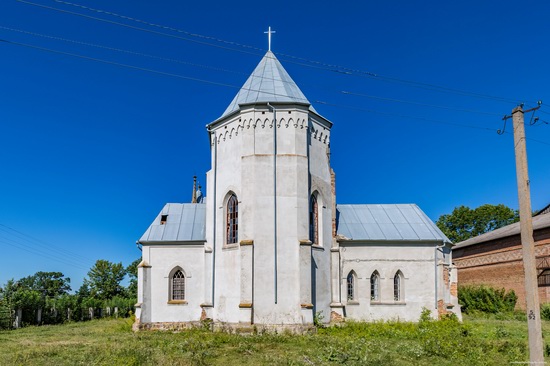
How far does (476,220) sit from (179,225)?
4697 centimetres

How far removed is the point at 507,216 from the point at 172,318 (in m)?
50.0

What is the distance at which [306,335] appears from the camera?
60.4 feet

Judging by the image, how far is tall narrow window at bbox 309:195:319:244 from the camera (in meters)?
21.6

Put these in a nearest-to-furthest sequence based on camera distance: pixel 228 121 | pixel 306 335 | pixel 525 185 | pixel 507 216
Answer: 1. pixel 525 185
2. pixel 306 335
3. pixel 228 121
4. pixel 507 216

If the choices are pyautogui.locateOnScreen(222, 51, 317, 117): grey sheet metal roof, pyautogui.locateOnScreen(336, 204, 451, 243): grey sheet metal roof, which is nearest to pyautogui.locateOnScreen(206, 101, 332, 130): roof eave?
pyautogui.locateOnScreen(222, 51, 317, 117): grey sheet metal roof

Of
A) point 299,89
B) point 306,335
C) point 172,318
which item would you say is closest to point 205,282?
point 172,318

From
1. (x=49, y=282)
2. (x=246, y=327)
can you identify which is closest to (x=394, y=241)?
(x=246, y=327)

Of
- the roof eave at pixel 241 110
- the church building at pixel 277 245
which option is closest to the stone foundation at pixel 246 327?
the church building at pixel 277 245

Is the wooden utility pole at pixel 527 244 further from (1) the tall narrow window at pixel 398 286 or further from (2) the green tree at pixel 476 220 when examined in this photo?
(2) the green tree at pixel 476 220

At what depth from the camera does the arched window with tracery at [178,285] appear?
23.0m

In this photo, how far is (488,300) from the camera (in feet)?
110

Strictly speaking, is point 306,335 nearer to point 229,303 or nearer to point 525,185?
point 229,303

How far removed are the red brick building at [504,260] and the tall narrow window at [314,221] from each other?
19.1 metres

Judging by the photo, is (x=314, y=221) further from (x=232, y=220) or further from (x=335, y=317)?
(x=335, y=317)
